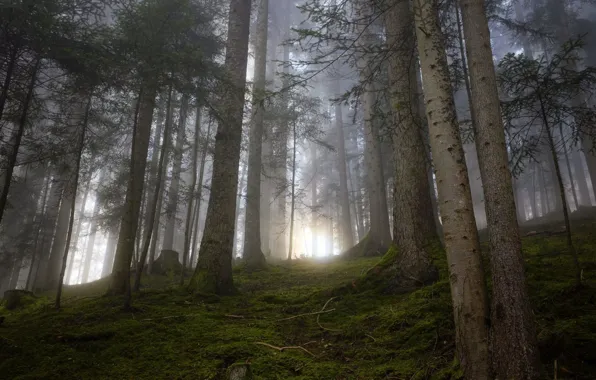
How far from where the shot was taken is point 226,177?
7.49 m

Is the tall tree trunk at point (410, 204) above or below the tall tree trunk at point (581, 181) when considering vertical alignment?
below

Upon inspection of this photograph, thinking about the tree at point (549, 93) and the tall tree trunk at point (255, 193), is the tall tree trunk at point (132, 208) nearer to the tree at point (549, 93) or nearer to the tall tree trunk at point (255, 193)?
the tall tree trunk at point (255, 193)

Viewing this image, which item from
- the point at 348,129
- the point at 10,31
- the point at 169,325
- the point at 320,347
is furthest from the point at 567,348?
the point at 348,129

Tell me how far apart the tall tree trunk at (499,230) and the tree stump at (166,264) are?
489 inches

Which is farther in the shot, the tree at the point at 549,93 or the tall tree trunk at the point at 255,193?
the tall tree trunk at the point at 255,193

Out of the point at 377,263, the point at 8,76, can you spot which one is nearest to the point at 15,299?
the point at 8,76

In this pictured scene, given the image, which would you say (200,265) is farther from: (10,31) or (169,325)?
(10,31)

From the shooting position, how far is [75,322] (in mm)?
5516

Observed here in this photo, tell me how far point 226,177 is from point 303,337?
4.15 meters

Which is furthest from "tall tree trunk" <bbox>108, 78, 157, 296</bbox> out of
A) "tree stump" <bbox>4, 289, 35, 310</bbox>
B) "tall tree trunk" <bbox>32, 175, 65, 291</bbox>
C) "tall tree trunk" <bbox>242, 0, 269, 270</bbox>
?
"tall tree trunk" <bbox>32, 175, 65, 291</bbox>

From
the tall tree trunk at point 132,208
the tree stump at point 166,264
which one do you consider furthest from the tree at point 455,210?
the tree stump at point 166,264

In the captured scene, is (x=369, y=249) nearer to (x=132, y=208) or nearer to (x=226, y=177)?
(x=226, y=177)

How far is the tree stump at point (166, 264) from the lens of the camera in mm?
13094

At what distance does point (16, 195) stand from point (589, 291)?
75.0ft
